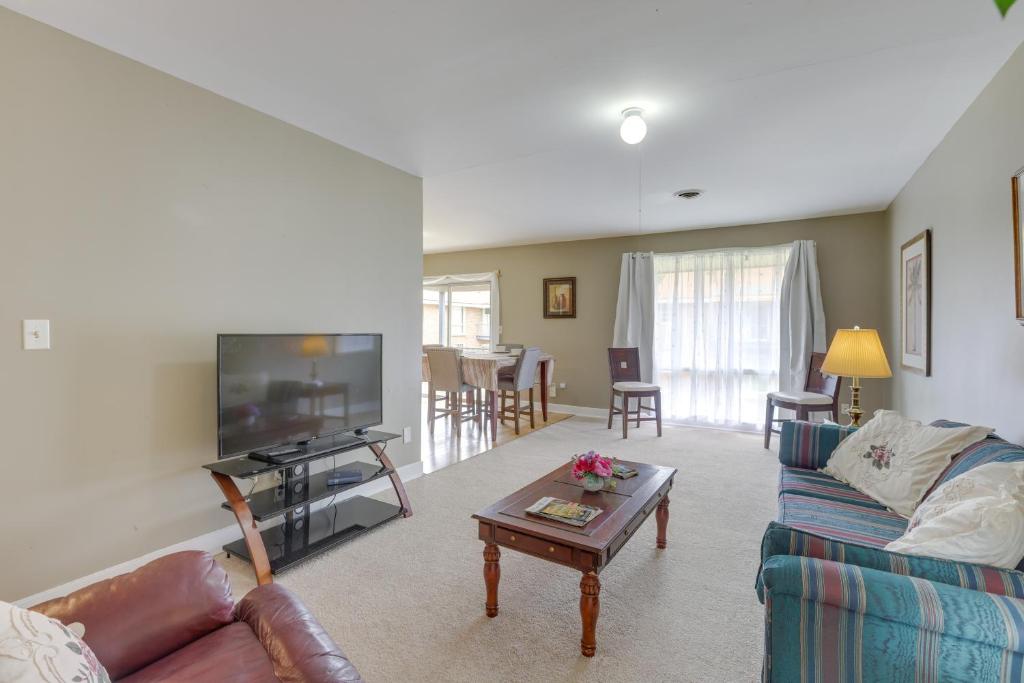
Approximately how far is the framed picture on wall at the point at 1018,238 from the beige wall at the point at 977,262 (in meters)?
0.08

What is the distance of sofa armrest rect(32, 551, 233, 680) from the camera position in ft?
3.81

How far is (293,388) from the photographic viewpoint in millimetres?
2619

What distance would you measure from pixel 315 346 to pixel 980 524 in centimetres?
277

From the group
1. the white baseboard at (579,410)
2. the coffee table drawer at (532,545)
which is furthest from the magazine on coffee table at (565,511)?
the white baseboard at (579,410)

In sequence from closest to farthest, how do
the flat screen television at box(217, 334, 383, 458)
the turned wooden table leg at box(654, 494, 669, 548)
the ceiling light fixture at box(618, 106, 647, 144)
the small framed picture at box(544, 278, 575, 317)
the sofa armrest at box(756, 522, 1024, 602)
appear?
the sofa armrest at box(756, 522, 1024, 602)
the flat screen television at box(217, 334, 383, 458)
the turned wooden table leg at box(654, 494, 669, 548)
the ceiling light fixture at box(618, 106, 647, 144)
the small framed picture at box(544, 278, 575, 317)

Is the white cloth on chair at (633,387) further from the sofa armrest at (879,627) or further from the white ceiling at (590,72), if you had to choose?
the sofa armrest at (879,627)

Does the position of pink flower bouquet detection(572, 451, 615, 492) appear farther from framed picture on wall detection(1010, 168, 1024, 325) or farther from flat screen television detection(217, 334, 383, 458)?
framed picture on wall detection(1010, 168, 1024, 325)

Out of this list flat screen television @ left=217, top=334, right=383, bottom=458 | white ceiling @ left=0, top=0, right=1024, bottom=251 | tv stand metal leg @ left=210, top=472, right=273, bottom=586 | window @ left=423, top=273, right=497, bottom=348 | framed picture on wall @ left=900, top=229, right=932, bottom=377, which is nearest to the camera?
white ceiling @ left=0, top=0, right=1024, bottom=251

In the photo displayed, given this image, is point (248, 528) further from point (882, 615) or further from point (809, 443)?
point (809, 443)

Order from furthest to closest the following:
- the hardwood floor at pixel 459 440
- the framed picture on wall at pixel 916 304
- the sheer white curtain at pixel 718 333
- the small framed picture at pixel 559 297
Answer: the small framed picture at pixel 559 297
the sheer white curtain at pixel 718 333
the hardwood floor at pixel 459 440
the framed picture on wall at pixel 916 304

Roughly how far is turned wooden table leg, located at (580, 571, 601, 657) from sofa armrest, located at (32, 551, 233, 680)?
45.1 inches

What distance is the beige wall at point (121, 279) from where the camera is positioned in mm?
1977

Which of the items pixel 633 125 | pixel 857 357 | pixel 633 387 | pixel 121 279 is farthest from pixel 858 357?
pixel 121 279

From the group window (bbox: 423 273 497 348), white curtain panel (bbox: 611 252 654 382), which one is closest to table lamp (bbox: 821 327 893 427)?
white curtain panel (bbox: 611 252 654 382)
